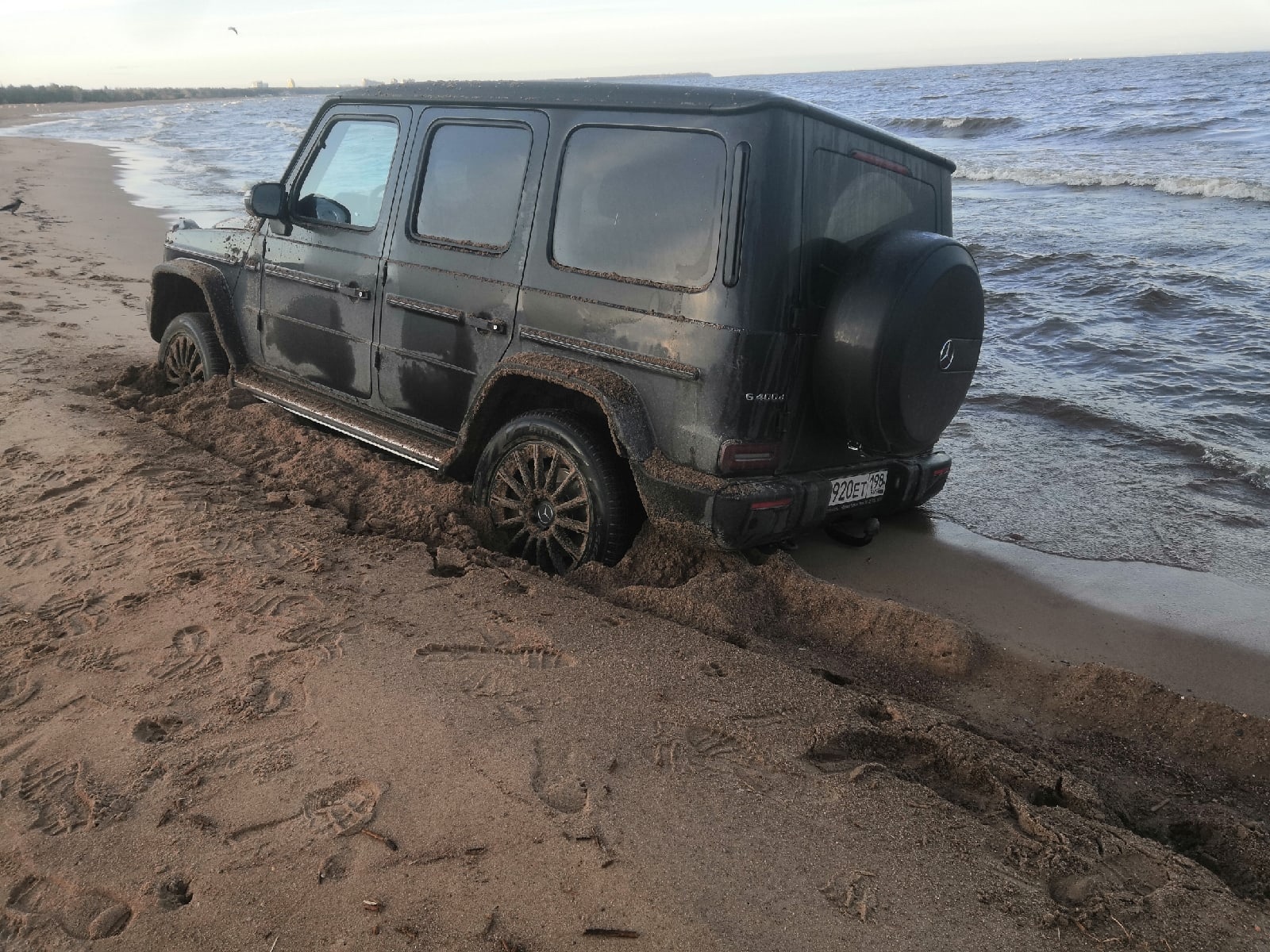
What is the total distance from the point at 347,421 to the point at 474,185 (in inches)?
53.1

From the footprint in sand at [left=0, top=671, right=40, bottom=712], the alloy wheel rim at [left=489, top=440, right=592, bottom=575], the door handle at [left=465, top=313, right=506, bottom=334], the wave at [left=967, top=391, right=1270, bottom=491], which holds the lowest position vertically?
the wave at [left=967, top=391, right=1270, bottom=491]

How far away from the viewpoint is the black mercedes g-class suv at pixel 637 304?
10.4ft

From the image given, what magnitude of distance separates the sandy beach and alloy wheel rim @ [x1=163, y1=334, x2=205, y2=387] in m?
1.12

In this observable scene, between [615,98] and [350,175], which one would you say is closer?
[615,98]

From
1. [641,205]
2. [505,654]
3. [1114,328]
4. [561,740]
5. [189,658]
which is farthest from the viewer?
[1114,328]

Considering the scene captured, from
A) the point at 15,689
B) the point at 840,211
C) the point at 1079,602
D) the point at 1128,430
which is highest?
the point at 840,211

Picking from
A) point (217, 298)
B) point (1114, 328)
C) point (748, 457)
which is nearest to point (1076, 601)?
point (748, 457)

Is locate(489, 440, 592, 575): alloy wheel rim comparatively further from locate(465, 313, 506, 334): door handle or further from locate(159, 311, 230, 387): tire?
locate(159, 311, 230, 387): tire

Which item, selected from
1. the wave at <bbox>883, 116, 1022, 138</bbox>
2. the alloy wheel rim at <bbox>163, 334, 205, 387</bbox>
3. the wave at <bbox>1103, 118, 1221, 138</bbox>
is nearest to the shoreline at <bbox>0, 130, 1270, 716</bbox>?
the alloy wheel rim at <bbox>163, 334, 205, 387</bbox>

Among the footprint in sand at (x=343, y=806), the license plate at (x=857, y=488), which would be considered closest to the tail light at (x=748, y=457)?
the license plate at (x=857, y=488)

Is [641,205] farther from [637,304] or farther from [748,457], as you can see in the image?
[748,457]

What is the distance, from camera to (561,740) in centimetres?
250

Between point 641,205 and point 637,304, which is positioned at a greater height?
point 641,205

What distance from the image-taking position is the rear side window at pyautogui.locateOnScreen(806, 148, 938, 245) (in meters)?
3.25
